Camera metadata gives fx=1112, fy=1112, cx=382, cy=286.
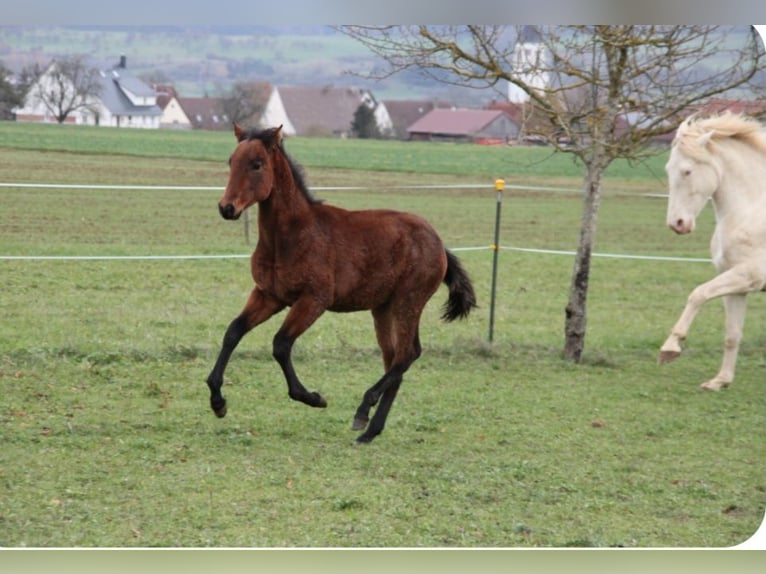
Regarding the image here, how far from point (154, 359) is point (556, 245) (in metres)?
8.19

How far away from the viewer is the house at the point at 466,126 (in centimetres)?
789

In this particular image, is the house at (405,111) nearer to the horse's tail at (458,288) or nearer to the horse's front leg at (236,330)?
the horse's tail at (458,288)

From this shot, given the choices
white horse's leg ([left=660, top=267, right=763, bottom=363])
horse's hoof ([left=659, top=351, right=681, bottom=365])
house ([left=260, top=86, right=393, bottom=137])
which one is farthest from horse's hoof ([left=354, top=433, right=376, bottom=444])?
house ([left=260, top=86, right=393, bottom=137])

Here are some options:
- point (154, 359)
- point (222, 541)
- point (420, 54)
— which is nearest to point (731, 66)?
point (420, 54)

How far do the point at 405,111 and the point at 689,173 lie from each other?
7.54 feet

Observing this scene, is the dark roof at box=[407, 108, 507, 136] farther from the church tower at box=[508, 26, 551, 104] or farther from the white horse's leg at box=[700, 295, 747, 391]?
the white horse's leg at box=[700, 295, 747, 391]

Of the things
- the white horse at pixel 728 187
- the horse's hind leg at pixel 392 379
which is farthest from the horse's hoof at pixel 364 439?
the white horse at pixel 728 187

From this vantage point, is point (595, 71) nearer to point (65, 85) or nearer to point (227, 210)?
point (65, 85)

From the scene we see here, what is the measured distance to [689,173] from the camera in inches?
255

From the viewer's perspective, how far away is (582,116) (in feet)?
25.4

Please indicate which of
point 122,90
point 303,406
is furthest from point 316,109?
point 303,406

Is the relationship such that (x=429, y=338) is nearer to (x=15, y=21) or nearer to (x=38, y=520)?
(x=38, y=520)

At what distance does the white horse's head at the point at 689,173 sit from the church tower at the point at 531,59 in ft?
4.23

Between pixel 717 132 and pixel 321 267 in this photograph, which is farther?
pixel 717 132
